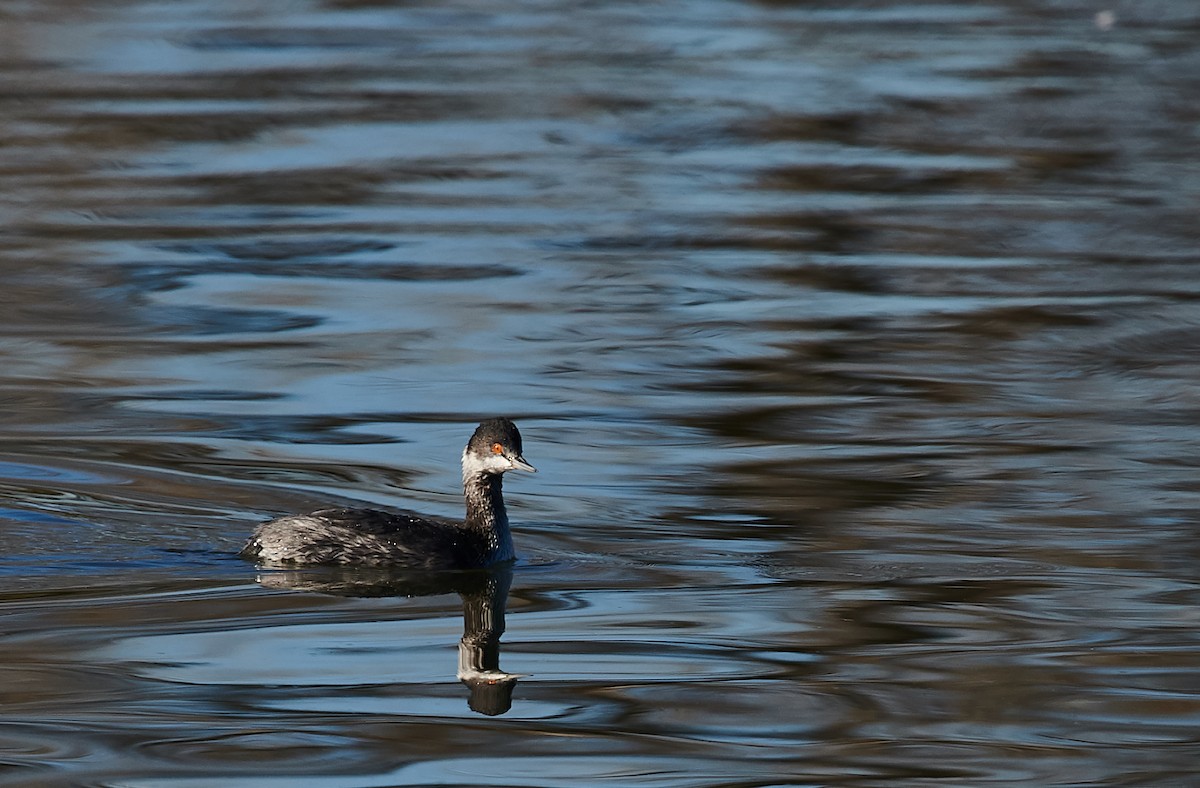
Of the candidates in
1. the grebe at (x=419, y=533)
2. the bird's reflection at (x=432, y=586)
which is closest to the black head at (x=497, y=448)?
the grebe at (x=419, y=533)

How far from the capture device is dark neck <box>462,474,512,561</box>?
8.44 m

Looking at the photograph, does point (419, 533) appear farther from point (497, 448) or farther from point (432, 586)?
point (497, 448)

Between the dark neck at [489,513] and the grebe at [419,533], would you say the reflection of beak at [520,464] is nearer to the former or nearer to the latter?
the grebe at [419,533]

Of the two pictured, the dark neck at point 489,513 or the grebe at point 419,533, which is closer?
the grebe at point 419,533

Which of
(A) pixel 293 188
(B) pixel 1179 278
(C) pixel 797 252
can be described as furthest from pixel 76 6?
(B) pixel 1179 278

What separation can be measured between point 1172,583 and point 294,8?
65.2ft

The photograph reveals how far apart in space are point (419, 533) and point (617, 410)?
266cm

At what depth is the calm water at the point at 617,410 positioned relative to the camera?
6711mm

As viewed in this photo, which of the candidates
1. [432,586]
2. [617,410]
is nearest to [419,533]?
[432,586]

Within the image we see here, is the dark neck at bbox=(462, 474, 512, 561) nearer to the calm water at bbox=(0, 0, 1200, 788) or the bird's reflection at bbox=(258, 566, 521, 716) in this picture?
the bird's reflection at bbox=(258, 566, 521, 716)

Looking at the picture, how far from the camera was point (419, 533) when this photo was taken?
8.30m

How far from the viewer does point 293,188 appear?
54.9 feet

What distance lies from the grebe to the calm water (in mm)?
139

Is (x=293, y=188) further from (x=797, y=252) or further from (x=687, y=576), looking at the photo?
(x=687, y=576)
